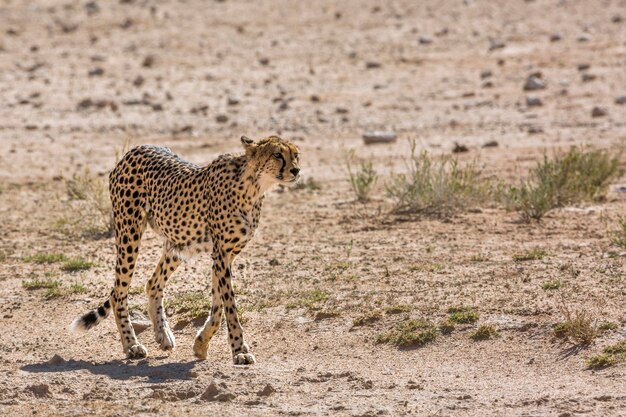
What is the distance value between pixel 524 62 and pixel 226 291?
46.1ft

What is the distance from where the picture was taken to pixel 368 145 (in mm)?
17062

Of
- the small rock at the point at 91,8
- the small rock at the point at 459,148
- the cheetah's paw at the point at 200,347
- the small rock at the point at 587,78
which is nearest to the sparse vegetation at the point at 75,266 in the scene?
the cheetah's paw at the point at 200,347

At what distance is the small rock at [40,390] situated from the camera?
26.5 ft

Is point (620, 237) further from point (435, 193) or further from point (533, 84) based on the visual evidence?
point (533, 84)

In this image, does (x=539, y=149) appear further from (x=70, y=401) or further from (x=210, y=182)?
(x=70, y=401)

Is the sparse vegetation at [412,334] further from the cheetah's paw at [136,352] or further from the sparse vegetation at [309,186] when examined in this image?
the sparse vegetation at [309,186]

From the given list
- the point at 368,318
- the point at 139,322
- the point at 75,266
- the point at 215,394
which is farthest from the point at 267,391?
the point at 75,266

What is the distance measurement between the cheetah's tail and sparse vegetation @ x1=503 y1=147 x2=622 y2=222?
470cm

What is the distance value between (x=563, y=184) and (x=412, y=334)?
177 inches

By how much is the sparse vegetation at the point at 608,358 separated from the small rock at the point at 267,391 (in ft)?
6.41

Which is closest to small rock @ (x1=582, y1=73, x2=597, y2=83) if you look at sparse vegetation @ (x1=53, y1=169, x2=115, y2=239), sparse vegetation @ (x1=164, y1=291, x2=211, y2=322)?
sparse vegetation @ (x1=53, y1=169, x2=115, y2=239)

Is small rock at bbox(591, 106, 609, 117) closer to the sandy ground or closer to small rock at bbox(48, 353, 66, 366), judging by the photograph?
the sandy ground

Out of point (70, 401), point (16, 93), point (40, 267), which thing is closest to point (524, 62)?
point (16, 93)

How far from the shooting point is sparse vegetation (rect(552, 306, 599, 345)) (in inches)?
342
